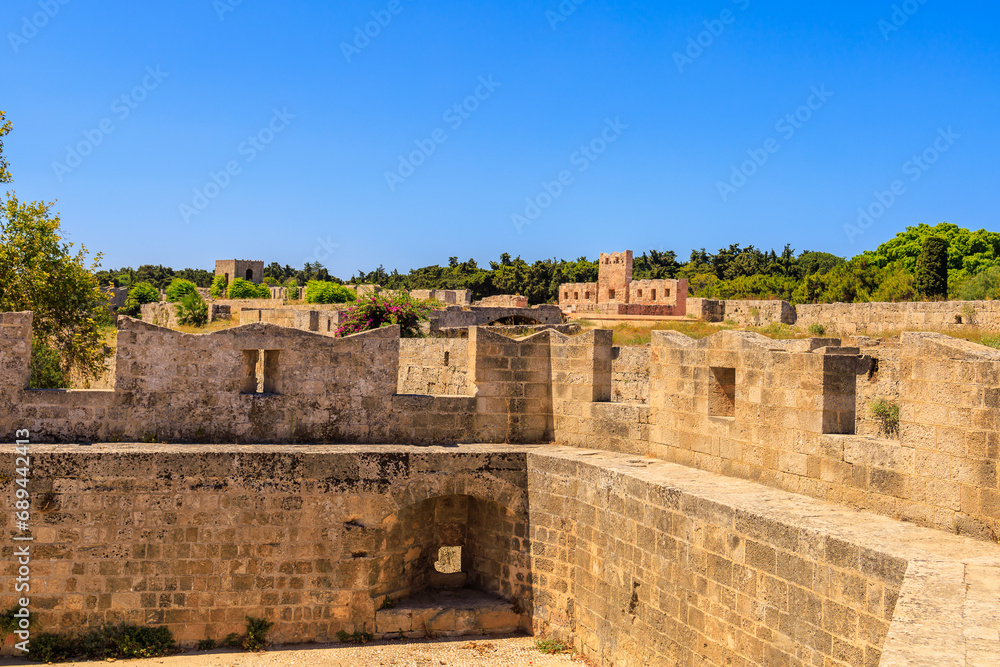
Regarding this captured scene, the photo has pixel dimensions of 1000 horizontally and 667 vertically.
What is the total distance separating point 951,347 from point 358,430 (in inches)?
234

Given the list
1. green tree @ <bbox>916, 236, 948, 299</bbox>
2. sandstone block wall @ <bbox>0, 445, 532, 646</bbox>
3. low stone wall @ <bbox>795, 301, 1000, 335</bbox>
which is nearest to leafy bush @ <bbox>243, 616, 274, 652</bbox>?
sandstone block wall @ <bbox>0, 445, 532, 646</bbox>

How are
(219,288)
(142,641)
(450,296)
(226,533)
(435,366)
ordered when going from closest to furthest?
(142,641), (226,533), (435,366), (450,296), (219,288)

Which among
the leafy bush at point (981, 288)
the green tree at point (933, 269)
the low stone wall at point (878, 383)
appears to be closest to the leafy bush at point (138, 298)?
the low stone wall at point (878, 383)

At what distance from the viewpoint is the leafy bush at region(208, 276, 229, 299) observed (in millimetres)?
49469

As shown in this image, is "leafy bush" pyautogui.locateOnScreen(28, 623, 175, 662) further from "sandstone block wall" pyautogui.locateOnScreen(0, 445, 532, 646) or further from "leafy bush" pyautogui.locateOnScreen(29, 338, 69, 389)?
"leafy bush" pyautogui.locateOnScreen(29, 338, 69, 389)

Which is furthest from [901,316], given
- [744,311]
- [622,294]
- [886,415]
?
[622,294]

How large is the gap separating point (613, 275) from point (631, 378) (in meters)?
34.4

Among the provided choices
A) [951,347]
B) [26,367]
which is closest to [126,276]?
[26,367]

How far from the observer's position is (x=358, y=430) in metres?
8.88

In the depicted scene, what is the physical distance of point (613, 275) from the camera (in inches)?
1886

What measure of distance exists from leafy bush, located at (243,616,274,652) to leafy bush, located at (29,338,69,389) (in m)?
5.22

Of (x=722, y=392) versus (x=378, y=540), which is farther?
(x=378, y=540)

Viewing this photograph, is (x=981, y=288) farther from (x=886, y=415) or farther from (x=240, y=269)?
(x=240, y=269)

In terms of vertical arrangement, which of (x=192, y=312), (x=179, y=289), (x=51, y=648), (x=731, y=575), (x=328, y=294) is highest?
(x=179, y=289)
